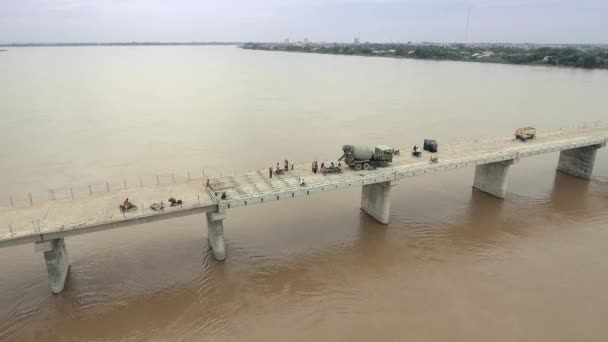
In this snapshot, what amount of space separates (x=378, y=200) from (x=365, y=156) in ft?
11.7

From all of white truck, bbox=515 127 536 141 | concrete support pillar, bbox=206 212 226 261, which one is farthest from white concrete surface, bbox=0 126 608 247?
white truck, bbox=515 127 536 141

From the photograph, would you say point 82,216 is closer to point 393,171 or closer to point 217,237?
point 217,237

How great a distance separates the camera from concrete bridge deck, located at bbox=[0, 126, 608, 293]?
19.8m

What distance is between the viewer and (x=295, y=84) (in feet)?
352

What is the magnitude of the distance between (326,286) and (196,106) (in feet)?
194

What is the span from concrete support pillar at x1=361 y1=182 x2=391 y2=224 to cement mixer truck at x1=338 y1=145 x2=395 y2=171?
1.65 m

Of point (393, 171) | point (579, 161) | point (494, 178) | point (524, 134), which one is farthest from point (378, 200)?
point (579, 161)

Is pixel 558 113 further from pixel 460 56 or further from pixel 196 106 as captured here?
pixel 460 56

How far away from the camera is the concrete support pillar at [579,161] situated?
37250 mm

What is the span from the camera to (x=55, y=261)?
20.2m

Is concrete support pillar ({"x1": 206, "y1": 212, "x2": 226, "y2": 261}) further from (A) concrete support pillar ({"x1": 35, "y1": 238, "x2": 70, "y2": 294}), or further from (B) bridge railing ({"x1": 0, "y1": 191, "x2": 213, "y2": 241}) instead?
(A) concrete support pillar ({"x1": 35, "y1": 238, "x2": 70, "y2": 294})

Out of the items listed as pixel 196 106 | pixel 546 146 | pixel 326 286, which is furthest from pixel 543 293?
pixel 196 106

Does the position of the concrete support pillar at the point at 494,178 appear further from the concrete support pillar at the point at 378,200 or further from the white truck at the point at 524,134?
the concrete support pillar at the point at 378,200

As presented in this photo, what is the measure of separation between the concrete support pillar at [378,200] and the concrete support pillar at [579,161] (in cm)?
2198
